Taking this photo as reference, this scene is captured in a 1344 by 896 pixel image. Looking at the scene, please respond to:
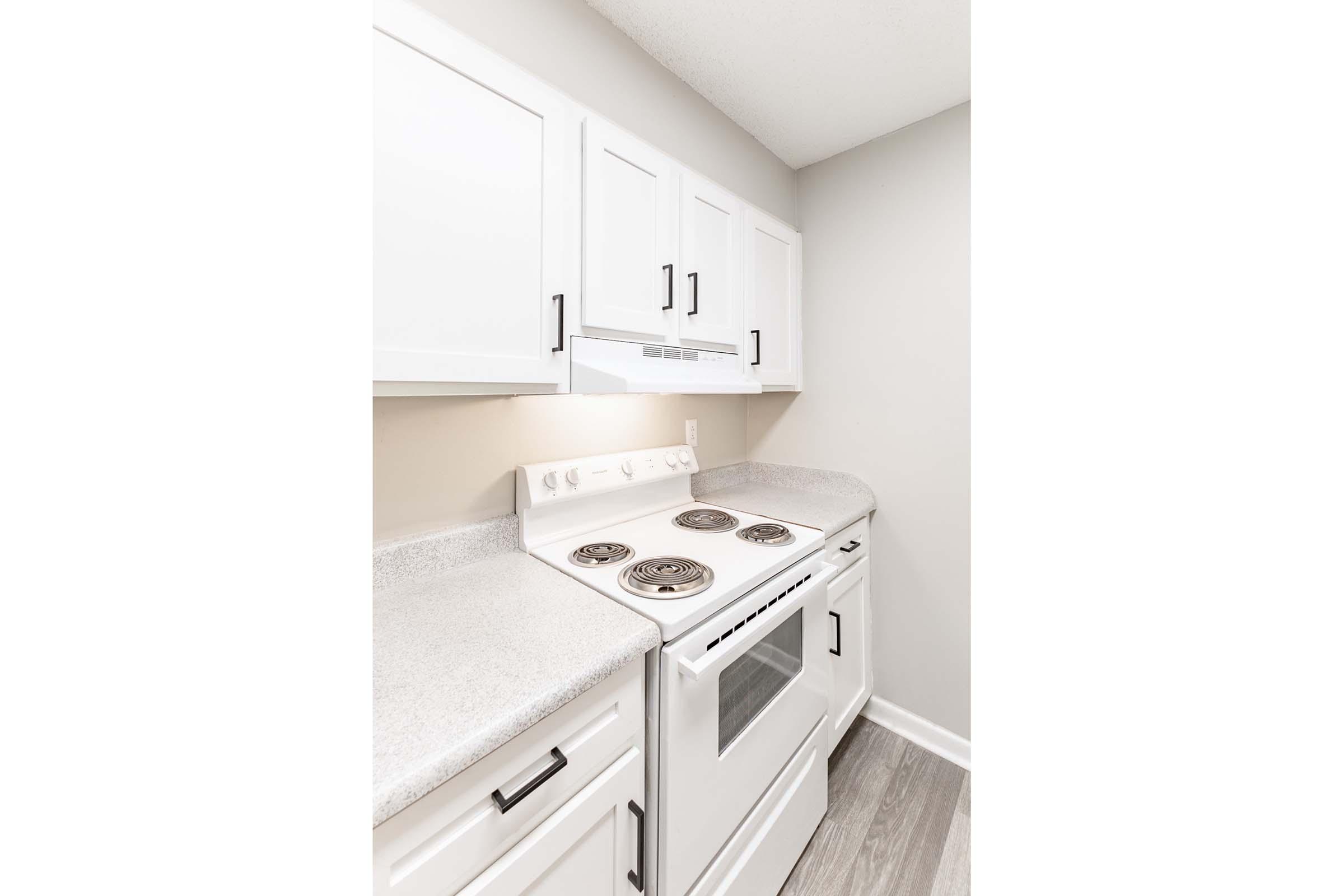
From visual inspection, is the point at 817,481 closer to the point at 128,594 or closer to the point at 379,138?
the point at 379,138

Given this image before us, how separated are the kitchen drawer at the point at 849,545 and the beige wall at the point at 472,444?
0.79m

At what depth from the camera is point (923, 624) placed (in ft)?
6.63

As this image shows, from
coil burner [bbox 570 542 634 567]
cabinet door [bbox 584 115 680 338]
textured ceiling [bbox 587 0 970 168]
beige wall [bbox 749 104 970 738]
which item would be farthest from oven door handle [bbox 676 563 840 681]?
textured ceiling [bbox 587 0 970 168]

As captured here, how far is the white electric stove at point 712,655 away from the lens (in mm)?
1065

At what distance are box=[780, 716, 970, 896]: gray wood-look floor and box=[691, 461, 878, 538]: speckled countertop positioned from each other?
2.99 ft

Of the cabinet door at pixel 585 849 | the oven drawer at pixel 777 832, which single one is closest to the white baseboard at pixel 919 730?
the oven drawer at pixel 777 832

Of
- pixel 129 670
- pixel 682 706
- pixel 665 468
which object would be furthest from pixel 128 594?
pixel 665 468

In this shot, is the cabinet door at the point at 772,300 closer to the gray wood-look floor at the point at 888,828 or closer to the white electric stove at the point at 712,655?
the white electric stove at the point at 712,655

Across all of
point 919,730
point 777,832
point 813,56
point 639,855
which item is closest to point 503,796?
point 639,855

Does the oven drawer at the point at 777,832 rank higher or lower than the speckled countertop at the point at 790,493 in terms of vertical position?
lower

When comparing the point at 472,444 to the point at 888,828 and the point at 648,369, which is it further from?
the point at 888,828

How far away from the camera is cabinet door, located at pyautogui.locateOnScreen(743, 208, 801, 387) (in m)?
1.94

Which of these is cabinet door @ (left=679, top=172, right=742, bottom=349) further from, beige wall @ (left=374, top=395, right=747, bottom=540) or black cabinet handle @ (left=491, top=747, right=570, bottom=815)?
black cabinet handle @ (left=491, top=747, right=570, bottom=815)

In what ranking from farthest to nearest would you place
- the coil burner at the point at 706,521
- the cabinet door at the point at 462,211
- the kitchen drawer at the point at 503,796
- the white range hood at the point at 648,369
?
1. the coil burner at the point at 706,521
2. the white range hood at the point at 648,369
3. the cabinet door at the point at 462,211
4. the kitchen drawer at the point at 503,796
